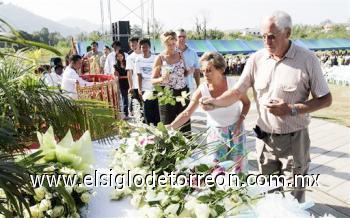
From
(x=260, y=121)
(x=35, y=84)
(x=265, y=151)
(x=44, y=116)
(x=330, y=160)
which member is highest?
(x=35, y=84)

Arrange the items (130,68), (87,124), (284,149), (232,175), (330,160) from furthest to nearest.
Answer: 1. (130,68)
2. (330,160)
3. (284,149)
4. (87,124)
5. (232,175)

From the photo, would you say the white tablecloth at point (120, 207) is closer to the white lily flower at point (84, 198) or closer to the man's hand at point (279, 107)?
the white lily flower at point (84, 198)

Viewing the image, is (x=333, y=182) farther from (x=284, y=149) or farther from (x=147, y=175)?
(x=147, y=175)

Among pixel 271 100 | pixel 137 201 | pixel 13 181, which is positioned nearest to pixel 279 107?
pixel 271 100

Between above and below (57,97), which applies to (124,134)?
below

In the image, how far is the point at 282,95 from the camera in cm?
246

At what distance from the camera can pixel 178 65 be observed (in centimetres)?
415

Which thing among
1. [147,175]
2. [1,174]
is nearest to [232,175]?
[147,175]

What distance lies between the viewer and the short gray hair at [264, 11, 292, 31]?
2.32 metres

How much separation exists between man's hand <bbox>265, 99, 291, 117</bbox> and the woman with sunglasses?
5.86ft

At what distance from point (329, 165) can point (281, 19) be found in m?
2.72

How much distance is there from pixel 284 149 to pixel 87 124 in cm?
131

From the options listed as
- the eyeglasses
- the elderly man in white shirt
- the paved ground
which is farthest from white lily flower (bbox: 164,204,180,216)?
the elderly man in white shirt

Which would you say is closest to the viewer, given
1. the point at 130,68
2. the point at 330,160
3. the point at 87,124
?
the point at 87,124
